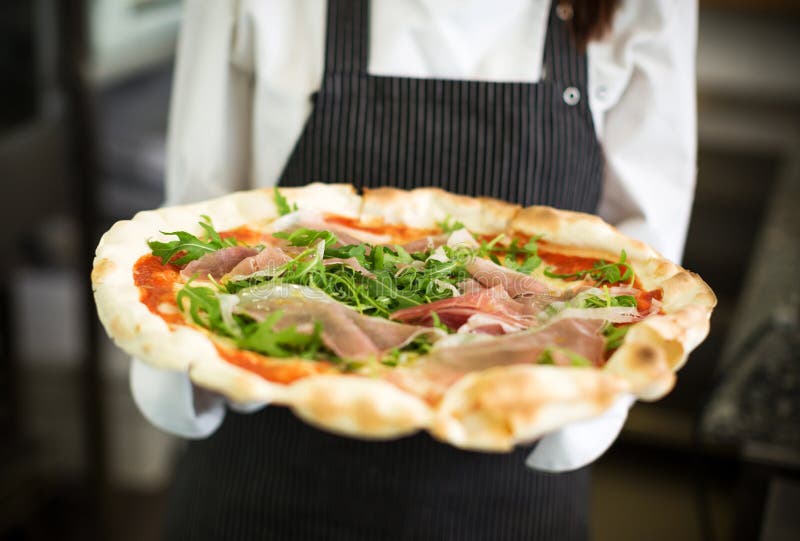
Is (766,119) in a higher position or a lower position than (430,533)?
higher

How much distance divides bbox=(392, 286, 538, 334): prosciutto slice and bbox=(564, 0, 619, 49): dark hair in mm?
710

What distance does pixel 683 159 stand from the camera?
1527mm

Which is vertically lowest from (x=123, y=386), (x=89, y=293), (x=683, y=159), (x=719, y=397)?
(x=123, y=386)

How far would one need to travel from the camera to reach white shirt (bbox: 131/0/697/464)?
58.6 inches

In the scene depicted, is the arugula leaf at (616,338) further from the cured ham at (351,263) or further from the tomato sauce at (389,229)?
the tomato sauce at (389,229)

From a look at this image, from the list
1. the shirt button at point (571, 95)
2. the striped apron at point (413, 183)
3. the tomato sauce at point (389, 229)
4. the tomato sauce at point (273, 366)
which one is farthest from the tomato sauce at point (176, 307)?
the shirt button at point (571, 95)

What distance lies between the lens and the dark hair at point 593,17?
145cm

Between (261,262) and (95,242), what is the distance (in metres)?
1.88

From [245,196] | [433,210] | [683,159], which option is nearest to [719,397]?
[683,159]

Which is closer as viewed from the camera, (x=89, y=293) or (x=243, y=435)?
(x=243, y=435)

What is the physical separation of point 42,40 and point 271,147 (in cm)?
142

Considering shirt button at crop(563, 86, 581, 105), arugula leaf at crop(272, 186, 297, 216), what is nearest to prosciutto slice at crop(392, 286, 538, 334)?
arugula leaf at crop(272, 186, 297, 216)

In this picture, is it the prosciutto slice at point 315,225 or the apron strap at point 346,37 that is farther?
the apron strap at point 346,37

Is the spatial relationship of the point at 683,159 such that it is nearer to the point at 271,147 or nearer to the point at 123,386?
the point at 271,147
